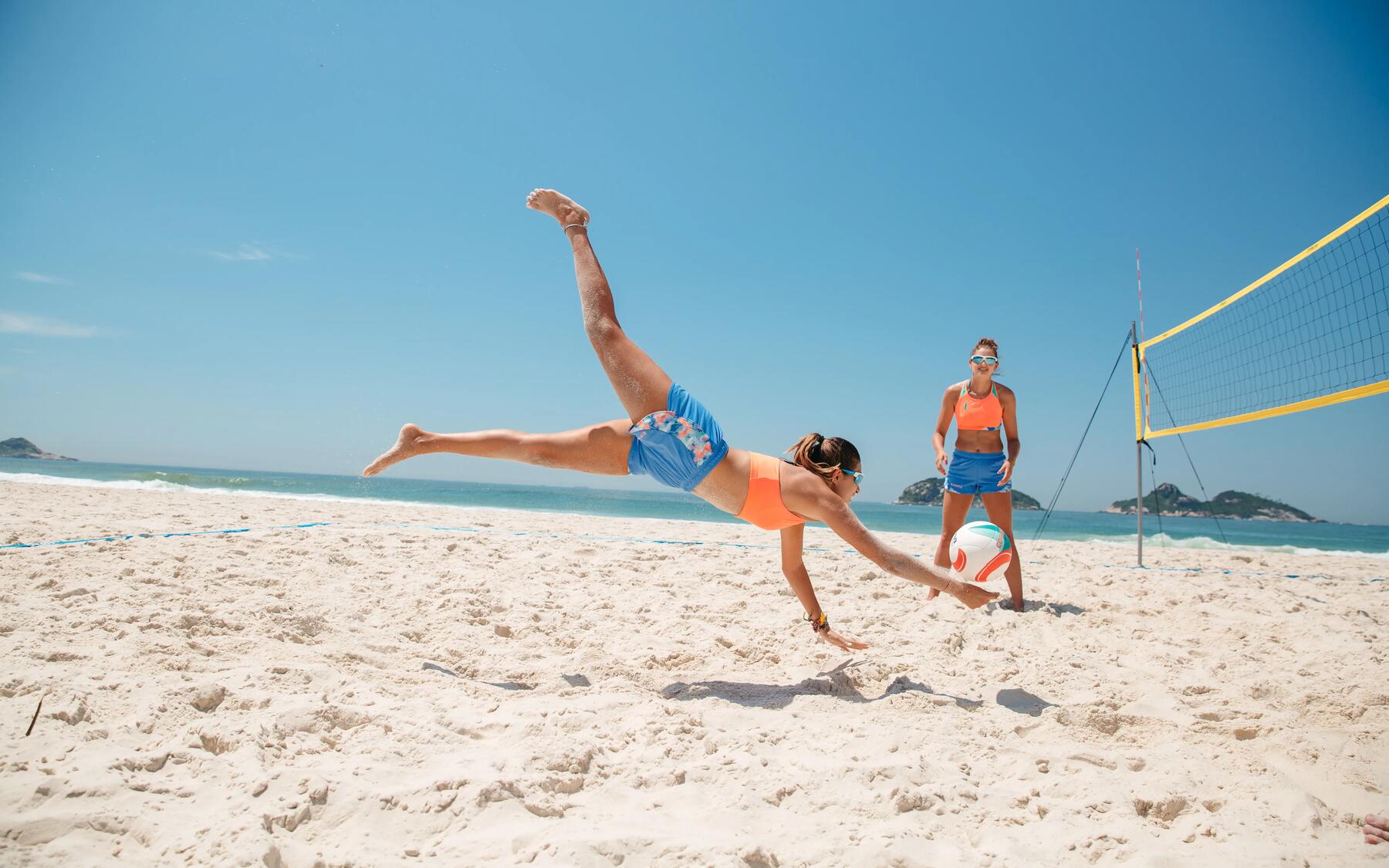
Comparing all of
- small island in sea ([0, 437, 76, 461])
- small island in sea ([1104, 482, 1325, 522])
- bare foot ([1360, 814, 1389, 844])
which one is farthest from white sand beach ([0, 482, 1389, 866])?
small island in sea ([0, 437, 76, 461])

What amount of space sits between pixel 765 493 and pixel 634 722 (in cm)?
104

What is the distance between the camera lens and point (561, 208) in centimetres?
322

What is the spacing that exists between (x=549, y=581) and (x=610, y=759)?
230 centimetres

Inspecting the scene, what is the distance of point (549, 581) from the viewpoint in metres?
4.09

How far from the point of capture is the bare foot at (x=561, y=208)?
321 centimetres

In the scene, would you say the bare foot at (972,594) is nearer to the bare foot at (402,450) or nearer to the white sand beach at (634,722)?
the white sand beach at (634,722)

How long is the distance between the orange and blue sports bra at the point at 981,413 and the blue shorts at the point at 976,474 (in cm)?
Answer: 18

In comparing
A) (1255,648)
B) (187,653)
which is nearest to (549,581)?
(187,653)

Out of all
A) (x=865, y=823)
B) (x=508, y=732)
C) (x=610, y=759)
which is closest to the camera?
(x=865, y=823)

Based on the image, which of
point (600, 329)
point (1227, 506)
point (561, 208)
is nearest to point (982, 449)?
point (600, 329)

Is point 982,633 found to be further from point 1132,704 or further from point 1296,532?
point 1296,532

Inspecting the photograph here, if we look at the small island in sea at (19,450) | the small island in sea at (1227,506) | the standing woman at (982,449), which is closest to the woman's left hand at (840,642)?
the standing woman at (982,449)

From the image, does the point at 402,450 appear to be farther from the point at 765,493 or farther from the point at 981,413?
the point at 981,413

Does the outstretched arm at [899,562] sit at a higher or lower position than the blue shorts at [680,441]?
lower
